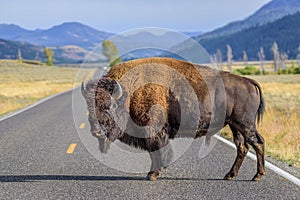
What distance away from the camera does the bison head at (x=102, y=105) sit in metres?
6.38

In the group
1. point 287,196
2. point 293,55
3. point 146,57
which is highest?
point 146,57

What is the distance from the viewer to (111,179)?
7.00m

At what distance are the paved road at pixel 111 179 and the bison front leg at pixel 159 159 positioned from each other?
0.13m

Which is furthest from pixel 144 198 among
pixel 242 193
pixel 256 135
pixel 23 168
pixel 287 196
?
pixel 23 168

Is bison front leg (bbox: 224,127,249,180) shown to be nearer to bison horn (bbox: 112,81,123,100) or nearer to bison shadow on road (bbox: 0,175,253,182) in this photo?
bison shadow on road (bbox: 0,175,253,182)

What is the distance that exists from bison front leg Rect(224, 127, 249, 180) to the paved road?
0.37 ft

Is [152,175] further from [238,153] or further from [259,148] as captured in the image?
[259,148]

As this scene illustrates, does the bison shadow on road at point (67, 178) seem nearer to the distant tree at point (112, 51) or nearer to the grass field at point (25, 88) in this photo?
the grass field at point (25, 88)

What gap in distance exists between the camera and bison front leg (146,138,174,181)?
22.7ft

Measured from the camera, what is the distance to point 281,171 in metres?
7.19

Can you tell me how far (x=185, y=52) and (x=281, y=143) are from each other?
2.88m

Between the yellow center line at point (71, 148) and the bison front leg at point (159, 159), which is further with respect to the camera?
the yellow center line at point (71, 148)

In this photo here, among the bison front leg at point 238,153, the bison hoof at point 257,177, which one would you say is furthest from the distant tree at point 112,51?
the bison hoof at point 257,177

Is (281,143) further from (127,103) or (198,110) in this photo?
(127,103)
